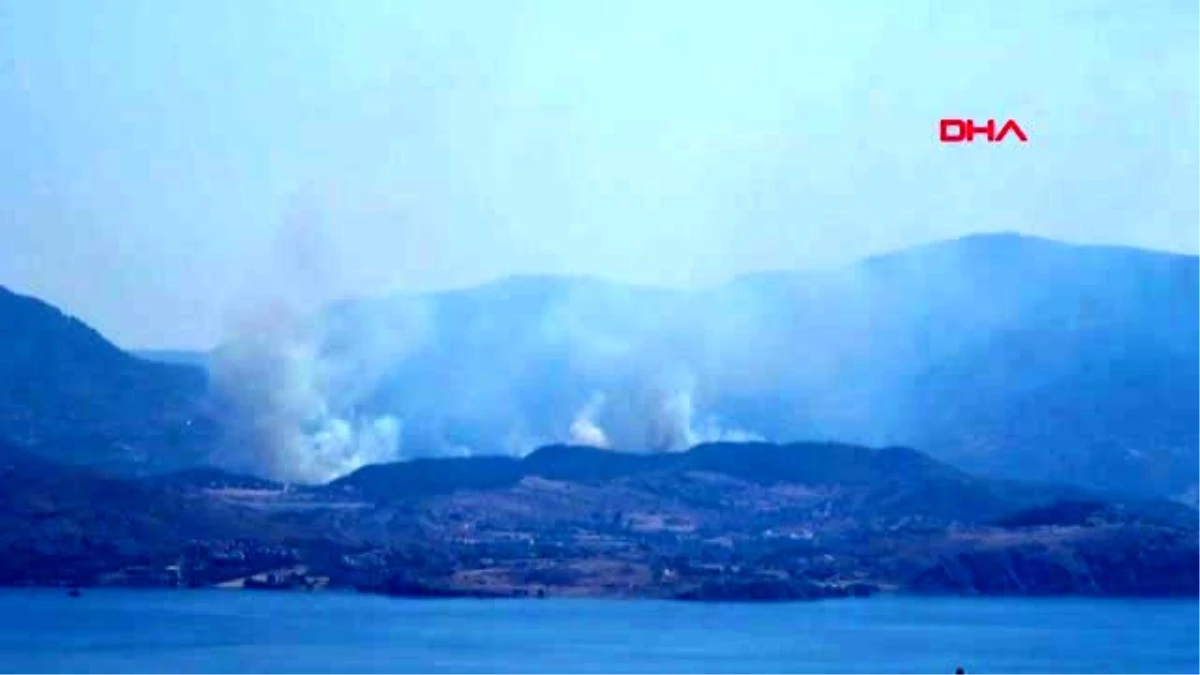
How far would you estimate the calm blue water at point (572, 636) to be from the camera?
12200cm

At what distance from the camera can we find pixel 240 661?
121812 mm

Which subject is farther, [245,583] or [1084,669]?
[245,583]

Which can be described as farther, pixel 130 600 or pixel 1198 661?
pixel 130 600

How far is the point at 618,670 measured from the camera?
392 ft

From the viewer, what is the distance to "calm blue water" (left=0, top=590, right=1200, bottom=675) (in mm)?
122000

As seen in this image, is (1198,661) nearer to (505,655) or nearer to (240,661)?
(505,655)

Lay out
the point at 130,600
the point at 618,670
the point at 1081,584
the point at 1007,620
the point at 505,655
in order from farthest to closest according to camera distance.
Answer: the point at 1081,584 → the point at 130,600 → the point at 1007,620 → the point at 505,655 → the point at 618,670

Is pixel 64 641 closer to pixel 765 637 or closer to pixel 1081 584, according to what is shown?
pixel 765 637

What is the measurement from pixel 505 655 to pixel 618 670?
9.74 m

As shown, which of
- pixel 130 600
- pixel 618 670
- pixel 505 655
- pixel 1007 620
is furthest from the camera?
pixel 130 600

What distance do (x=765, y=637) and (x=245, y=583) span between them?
173ft

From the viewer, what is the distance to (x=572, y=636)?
468 ft

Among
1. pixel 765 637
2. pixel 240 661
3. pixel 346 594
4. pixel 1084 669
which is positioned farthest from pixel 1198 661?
pixel 346 594

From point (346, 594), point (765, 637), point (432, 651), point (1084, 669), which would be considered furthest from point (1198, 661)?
point (346, 594)
